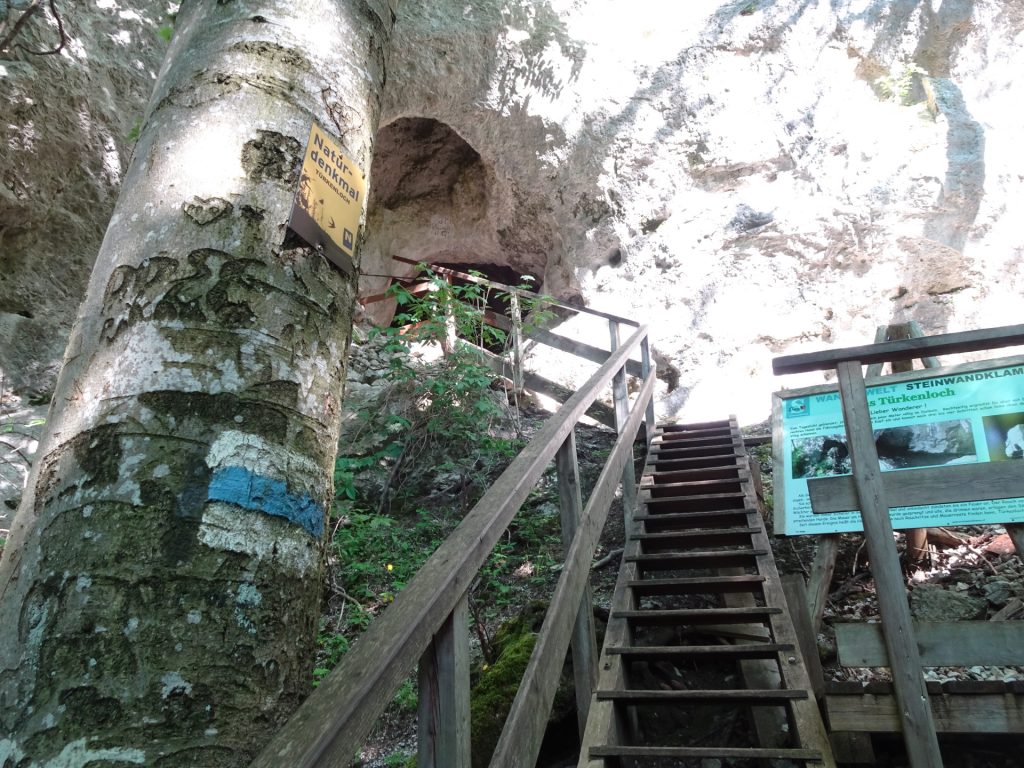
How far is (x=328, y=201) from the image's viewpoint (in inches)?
48.4

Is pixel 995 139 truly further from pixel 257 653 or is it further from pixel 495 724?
pixel 257 653

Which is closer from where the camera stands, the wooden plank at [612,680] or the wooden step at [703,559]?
the wooden plank at [612,680]

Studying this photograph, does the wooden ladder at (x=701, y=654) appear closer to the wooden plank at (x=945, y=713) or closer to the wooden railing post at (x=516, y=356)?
the wooden plank at (x=945, y=713)

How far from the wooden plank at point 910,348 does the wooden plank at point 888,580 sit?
0.05 meters

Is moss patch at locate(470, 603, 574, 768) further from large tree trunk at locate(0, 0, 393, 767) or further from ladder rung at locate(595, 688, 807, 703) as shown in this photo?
large tree trunk at locate(0, 0, 393, 767)

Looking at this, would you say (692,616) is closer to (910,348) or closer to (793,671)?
(793,671)

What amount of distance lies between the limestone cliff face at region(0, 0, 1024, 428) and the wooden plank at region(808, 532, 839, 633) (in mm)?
4049

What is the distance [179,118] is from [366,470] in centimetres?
482


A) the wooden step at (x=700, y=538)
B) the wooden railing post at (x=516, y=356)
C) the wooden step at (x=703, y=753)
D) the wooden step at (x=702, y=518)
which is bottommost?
the wooden step at (x=703, y=753)

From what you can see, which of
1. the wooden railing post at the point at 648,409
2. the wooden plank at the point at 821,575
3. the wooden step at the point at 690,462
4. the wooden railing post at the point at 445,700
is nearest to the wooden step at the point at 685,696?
the wooden plank at the point at 821,575

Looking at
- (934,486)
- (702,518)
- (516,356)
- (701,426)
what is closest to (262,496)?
(934,486)

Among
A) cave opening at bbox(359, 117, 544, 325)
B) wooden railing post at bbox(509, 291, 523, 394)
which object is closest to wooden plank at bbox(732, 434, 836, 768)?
wooden railing post at bbox(509, 291, 523, 394)

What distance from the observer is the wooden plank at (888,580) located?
2287mm

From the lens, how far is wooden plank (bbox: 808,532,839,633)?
3170 millimetres
